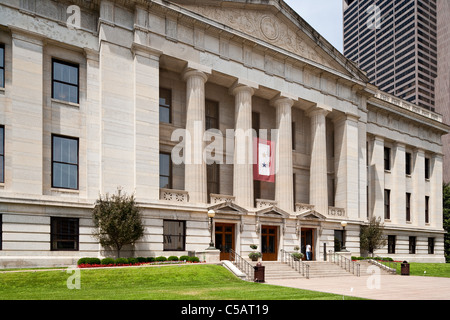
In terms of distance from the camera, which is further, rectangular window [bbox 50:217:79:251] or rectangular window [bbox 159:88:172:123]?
rectangular window [bbox 159:88:172:123]

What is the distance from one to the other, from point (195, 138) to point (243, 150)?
4.38m

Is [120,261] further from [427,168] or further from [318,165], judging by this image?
[427,168]

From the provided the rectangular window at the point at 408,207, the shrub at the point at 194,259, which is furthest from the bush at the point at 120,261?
the rectangular window at the point at 408,207

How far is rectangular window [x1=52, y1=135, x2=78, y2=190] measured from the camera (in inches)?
1051

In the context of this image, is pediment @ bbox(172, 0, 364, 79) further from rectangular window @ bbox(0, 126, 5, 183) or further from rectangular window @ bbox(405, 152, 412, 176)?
rectangular window @ bbox(405, 152, 412, 176)

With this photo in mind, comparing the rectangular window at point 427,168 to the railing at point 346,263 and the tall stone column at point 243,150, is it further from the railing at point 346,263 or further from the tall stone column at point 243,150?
the tall stone column at point 243,150

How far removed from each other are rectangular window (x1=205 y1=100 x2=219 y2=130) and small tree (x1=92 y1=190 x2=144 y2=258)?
11.5 metres

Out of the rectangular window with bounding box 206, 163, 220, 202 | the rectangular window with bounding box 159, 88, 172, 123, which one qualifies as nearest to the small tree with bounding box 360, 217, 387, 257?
→ the rectangular window with bounding box 206, 163, 220, 202

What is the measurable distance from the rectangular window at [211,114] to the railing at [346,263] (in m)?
14.7

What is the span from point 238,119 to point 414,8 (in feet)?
412

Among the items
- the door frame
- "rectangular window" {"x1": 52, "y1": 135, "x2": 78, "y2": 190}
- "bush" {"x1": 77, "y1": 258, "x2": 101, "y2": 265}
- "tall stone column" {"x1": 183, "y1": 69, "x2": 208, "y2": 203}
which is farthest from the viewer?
the door frame

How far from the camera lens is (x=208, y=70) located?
31.9m

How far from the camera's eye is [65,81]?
27891 mm

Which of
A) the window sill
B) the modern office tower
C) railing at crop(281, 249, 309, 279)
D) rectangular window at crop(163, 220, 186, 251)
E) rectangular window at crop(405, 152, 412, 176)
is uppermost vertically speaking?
the modern office tower
